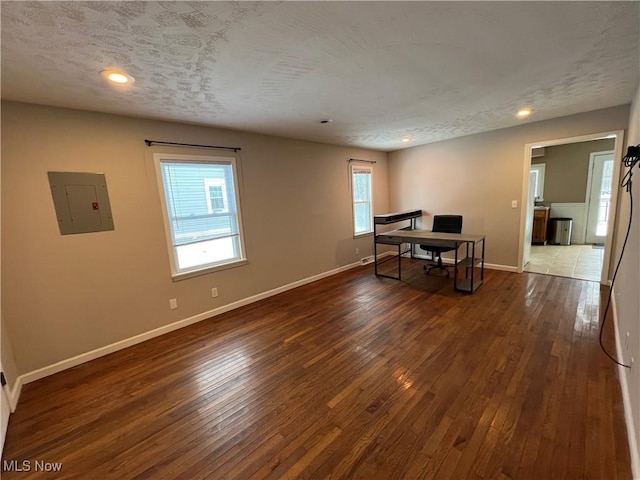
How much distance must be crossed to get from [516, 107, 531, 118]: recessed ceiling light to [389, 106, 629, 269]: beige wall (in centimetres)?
67

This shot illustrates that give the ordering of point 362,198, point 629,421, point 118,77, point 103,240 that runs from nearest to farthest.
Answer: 1. point 629,421
2. point 118,77
3. point 103,240
4. point 362,198

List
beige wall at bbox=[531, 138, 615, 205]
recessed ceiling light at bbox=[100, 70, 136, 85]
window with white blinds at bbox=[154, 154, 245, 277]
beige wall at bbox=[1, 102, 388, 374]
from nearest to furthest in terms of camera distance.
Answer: recessed ceiling light at bbox=[100, 70, 136, 85], beige wall at bbox=[1, 102, 388, 374], window with white blinds at bbox=[154, 154, 245, 277], beige wall at bbox=[531, 138, 615, 205]

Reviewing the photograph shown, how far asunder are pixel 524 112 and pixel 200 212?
431cm

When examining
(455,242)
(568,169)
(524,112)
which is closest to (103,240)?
(455,242)

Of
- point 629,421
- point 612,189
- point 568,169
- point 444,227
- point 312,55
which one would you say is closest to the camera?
point 629,421

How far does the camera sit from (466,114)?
10.8ft

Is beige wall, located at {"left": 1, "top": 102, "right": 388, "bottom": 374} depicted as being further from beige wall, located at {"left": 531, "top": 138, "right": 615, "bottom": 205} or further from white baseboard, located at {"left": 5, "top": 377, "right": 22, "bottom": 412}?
beige wall, located at {"left": 531, "top": 138, "right": 615, "bottom": 205}

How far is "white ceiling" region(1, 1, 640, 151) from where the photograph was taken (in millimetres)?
1343

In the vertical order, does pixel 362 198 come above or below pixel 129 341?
above

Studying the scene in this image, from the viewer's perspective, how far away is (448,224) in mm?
4586

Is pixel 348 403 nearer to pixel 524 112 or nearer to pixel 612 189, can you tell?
pixel 524 112

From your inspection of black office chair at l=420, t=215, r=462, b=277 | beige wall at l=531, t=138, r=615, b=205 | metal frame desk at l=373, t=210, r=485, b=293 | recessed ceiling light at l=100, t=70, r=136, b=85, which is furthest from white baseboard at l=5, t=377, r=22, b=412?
beige wall at l=531, t=138, r=615, b=205

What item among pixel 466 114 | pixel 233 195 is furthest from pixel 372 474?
pixel 466 114

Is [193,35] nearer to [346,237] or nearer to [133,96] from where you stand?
[133,96]
